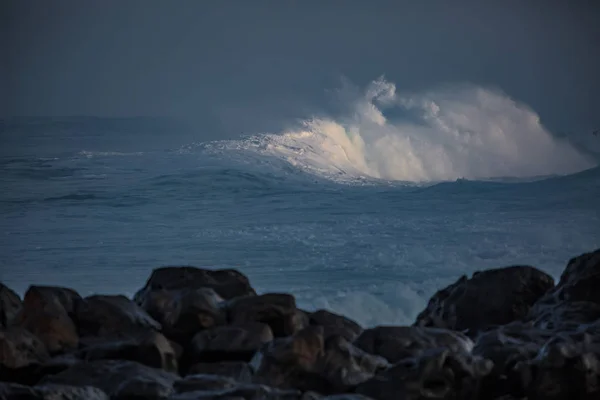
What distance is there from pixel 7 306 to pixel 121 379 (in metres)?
1.39

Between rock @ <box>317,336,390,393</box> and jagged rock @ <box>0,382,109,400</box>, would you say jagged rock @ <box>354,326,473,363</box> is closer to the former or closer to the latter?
rock @ <box>317,336,390,393</box>

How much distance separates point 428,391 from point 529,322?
4.26ft

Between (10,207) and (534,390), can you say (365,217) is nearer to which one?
(10,207)

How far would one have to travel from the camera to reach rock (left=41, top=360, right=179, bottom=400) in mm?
3916

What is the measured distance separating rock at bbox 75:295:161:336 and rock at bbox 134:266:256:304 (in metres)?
0.49

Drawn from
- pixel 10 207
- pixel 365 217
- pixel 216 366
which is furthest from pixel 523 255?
pixel 216 366

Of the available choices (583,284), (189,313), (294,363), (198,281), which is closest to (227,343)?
(189,313)

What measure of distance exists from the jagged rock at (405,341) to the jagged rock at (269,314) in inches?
13.5

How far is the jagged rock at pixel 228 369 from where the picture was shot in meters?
4.37

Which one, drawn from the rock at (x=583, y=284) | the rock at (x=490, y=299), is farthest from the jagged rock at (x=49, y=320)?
the rock at (x=583, y=284)

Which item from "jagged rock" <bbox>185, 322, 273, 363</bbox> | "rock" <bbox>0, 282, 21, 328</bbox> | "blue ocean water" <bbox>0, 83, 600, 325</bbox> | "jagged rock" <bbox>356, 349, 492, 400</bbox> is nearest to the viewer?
"jagged rock" <bbox>356, 349, 492, 400</bbox>

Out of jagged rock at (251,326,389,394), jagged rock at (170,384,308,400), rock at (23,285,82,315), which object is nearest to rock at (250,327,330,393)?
jagged rock at (251,326,389,394)

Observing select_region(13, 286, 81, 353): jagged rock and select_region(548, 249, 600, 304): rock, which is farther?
select_region(548, 249, 600, 304): rock

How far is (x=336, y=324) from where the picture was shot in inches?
204
